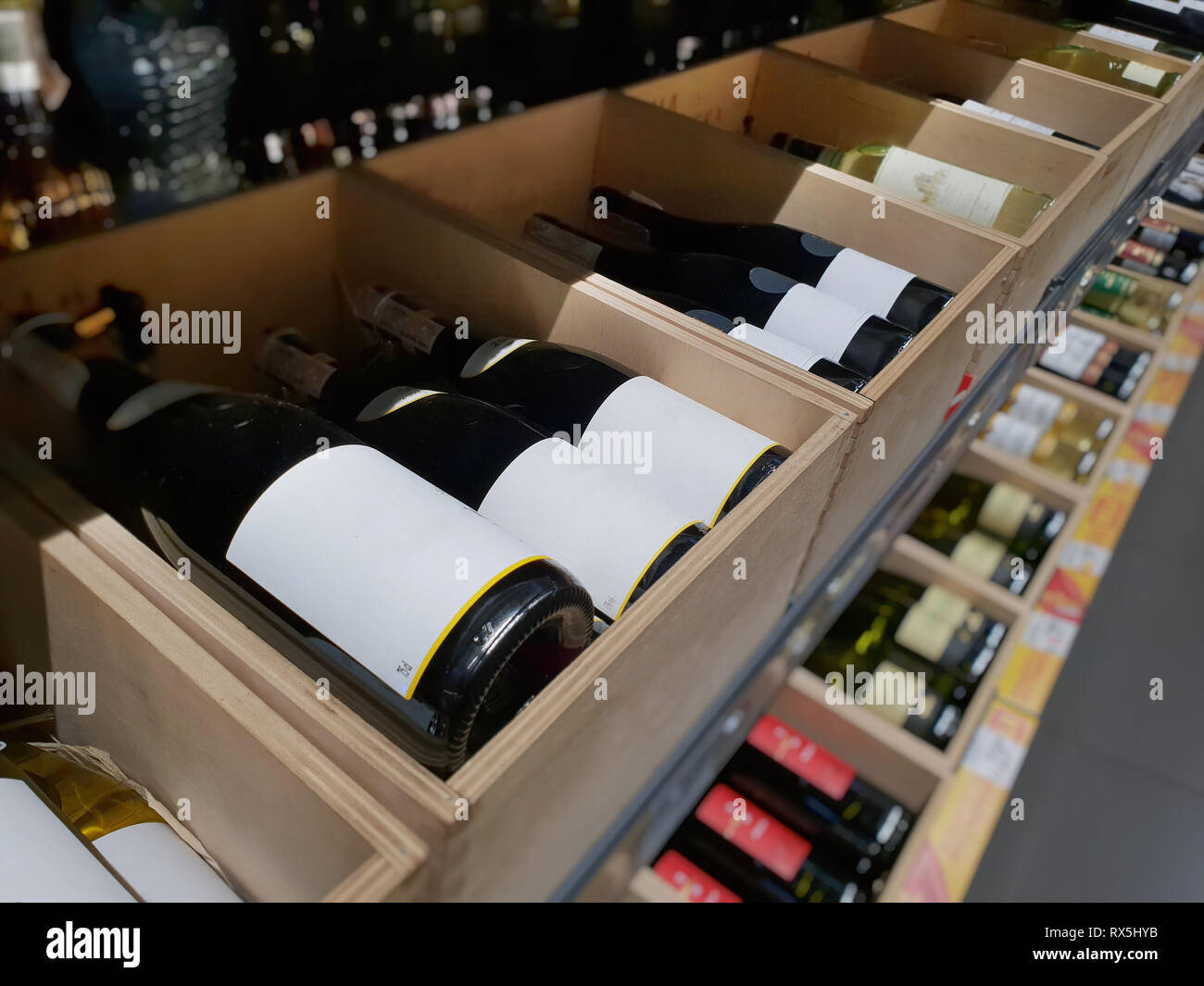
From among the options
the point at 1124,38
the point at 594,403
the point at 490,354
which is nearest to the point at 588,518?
the point at 594,403

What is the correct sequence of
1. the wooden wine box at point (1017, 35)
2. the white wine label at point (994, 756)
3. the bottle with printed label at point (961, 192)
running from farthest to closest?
the wooden wine box at point (1017, 35) < the white wine label at point (994, 756) < the bottle with printed label at point (961, 192)

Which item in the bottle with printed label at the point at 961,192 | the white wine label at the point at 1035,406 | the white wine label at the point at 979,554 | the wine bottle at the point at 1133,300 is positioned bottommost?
the white wine label at the point at 979,554

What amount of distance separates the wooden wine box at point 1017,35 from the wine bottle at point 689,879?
1504 millimetres

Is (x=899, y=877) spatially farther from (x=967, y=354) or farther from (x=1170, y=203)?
(x=1170, y=203)

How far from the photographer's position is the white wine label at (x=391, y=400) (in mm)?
783

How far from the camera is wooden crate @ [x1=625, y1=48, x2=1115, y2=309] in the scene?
1229 millimetres

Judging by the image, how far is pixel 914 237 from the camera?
1073mm

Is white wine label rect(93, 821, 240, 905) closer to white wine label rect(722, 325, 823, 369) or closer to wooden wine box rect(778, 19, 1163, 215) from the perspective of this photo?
white wine label rect(722, 325, 823, 369)

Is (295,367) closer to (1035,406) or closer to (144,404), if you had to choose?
(144,404)

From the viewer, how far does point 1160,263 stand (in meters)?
2.57

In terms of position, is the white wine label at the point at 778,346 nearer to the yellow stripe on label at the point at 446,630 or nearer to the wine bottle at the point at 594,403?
the wine bottle at the point at 594,403

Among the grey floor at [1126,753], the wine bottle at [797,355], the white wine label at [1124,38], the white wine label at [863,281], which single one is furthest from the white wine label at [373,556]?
the white wine label at [1124,38]
